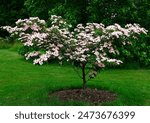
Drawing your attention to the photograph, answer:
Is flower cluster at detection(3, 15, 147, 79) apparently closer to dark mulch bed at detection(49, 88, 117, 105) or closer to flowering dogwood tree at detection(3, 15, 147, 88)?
flowering dogwood tree at detection(3, 15, 147, 88)

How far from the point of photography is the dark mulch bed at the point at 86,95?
9219mm

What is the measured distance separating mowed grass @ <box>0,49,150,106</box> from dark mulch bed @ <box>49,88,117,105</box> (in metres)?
0.21

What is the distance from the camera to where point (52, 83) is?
11125 millimetres

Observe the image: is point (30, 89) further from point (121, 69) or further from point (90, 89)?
point (121, 69)

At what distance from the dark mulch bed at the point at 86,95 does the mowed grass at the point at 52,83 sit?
0.68 feet

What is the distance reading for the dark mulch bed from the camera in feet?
30.2

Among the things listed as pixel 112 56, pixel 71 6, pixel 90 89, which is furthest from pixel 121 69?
pixel 90 89

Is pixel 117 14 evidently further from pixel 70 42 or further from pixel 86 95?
pixel 70 42

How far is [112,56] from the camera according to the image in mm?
14500

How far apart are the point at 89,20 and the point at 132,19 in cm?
164

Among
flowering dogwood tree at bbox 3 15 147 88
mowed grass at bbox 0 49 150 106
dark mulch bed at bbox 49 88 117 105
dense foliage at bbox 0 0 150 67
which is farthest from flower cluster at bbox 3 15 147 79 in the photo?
dense foliage at bbox 0 0 150 67

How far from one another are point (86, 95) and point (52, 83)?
1873 millimetres

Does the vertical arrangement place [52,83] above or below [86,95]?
above

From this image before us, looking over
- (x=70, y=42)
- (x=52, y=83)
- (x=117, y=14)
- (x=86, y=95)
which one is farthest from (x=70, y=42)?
(x=117, y=14)
